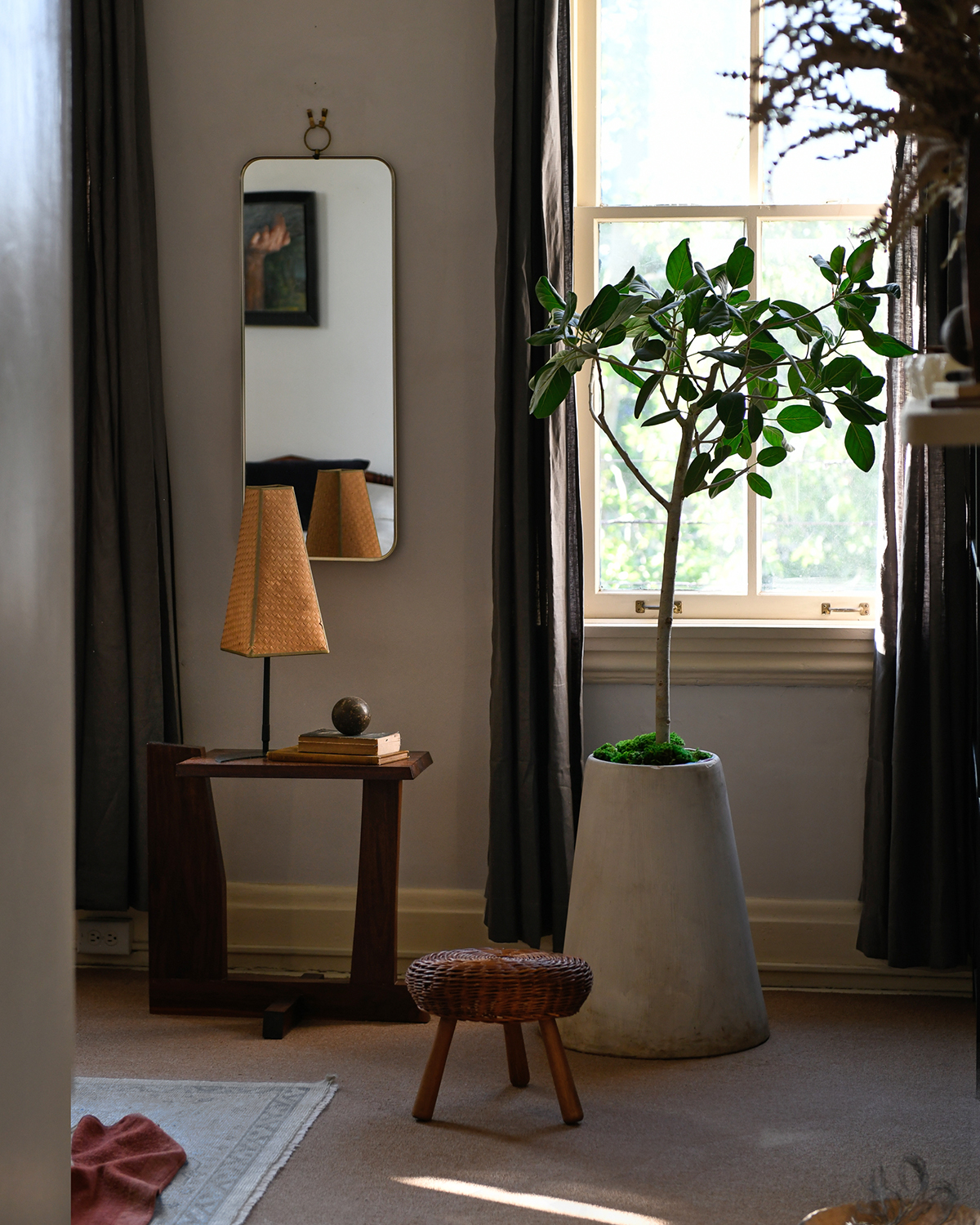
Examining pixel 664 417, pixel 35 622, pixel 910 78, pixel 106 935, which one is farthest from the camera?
pixel 106 935

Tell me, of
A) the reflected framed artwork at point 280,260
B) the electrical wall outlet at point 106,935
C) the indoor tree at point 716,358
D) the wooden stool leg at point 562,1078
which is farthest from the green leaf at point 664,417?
the electrical wall outlet at point 106,935

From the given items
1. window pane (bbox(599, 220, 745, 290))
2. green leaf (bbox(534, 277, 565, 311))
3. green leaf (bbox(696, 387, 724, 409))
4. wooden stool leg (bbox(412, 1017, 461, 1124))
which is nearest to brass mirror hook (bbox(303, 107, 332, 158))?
window pane (bbox(599, 220, 745, 290))

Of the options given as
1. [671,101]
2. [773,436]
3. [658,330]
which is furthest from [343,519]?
[671,101]

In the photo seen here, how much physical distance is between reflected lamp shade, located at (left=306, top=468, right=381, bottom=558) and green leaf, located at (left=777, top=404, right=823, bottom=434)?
1127mm

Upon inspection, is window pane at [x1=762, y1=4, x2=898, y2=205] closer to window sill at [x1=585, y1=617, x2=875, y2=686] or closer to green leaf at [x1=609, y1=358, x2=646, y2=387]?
green leaf at [x1=609, y1=358, x2=646, y2=387]

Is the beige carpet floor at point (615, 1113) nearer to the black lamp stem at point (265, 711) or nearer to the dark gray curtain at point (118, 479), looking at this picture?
the dark gray curtain at point (118, 479)

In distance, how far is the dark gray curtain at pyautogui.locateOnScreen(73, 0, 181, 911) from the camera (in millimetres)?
3201

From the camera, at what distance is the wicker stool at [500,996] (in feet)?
7.43

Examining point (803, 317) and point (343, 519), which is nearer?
point (803, 317)

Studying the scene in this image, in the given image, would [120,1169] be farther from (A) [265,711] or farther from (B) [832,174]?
(B) [832,174]

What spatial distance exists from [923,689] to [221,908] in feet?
5.87

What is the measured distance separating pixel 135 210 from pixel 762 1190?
2.69m

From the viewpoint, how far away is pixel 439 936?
3.28 m

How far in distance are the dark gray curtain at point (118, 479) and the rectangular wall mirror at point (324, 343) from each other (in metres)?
0.27
